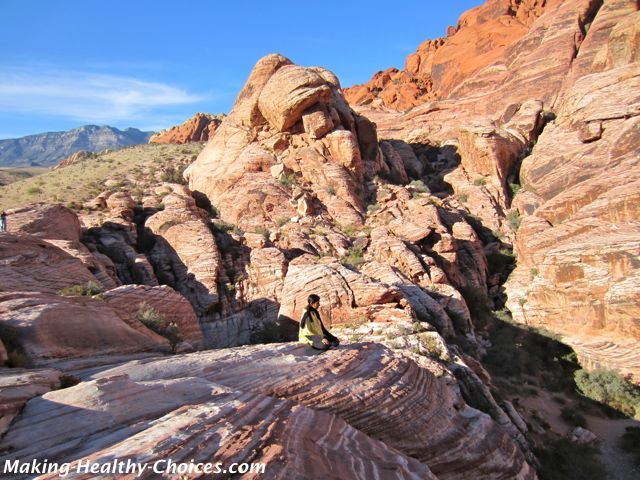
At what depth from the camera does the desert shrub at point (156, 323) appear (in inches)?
418

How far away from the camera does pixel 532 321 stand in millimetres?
19656

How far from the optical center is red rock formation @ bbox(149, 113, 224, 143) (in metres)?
65.2

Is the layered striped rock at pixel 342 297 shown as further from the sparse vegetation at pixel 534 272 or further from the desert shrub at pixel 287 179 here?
the desert shrub at pixel 287 179

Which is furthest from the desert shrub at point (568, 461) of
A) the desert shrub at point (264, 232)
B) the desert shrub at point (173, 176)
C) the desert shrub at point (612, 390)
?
the desert shrub at point (173, 176)

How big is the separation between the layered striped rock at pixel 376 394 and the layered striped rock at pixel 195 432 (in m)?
0.69

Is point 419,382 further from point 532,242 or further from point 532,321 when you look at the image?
point 532,242

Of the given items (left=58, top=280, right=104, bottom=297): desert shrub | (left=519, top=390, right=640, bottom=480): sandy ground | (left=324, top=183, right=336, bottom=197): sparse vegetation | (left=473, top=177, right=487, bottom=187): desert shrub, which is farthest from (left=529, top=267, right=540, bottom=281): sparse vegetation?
(left=58, top=280, right=104, bottom=297): desert shrub

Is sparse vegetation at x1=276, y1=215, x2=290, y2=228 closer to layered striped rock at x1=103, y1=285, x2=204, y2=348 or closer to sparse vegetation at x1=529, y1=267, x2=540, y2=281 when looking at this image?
layered striped rock at x1=103, y1=285, x2=204, y2=348

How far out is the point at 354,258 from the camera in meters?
19.7

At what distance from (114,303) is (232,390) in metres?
6.74

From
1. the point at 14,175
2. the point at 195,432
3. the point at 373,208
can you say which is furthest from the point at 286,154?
the point at 14,175

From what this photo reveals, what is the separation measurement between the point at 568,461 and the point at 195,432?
11.8 metres

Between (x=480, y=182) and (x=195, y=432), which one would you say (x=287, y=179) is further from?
(x=195, y=432)

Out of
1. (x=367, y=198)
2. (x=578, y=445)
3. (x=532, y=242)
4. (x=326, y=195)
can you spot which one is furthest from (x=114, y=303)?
(x=532, y=242)
